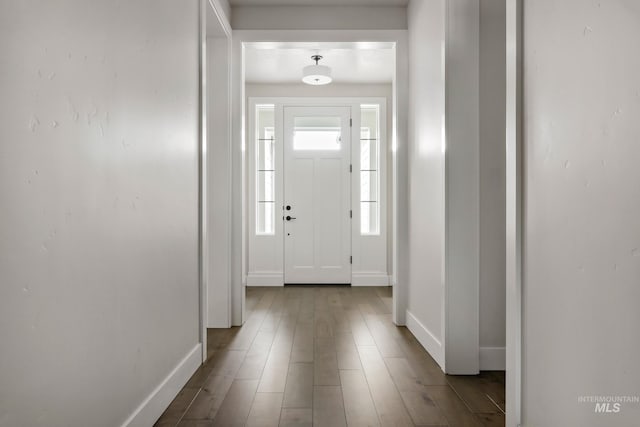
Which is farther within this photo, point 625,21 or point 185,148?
point 185,148

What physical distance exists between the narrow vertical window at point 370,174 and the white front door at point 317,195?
20 centimetres

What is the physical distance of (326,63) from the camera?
4.83 meters

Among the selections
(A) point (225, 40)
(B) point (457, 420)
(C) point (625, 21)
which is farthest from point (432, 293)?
(A) point (225, 40)

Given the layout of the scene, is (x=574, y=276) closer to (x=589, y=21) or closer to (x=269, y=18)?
(x=589, y=21)

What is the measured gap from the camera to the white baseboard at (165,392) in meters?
1.73

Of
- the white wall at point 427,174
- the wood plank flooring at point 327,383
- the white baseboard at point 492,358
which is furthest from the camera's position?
the white wall at point 427,174

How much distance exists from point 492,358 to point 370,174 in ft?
11.2

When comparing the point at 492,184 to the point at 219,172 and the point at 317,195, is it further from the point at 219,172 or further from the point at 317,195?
the point at 317,195

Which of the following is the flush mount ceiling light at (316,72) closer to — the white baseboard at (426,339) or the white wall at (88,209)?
the white wall at (88,209)

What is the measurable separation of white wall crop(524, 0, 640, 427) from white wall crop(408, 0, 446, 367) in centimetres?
110

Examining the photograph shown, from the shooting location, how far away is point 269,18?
368 centimetres

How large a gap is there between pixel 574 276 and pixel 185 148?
1926 millimetres

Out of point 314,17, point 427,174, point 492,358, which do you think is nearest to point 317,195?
point 314,17

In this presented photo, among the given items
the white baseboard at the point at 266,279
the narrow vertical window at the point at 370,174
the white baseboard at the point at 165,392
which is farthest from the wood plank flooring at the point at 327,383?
the narrow vertical window at the point at 370,174
